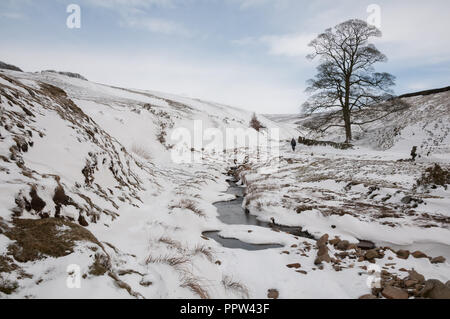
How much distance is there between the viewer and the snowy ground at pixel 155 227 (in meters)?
2.97

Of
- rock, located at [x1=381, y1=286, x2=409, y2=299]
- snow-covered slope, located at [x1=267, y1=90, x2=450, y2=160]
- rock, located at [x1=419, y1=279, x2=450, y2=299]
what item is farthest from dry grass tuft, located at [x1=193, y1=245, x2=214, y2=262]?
snow-covered slope, located at [x1=267, y1=90, x2=450, y2=160]

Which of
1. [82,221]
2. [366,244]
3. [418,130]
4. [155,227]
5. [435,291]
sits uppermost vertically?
[418,130]

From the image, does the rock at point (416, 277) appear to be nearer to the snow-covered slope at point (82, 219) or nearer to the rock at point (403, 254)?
the rock at point (403, 254)

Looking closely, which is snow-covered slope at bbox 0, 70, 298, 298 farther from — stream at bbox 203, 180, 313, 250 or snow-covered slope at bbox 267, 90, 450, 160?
snow-covered slope at bbox 267, 90, 450, 160

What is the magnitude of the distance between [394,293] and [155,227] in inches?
175

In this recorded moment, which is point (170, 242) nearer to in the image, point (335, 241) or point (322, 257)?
point (322, 257)

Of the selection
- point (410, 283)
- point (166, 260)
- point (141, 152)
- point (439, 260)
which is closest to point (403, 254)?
point (439, 260)

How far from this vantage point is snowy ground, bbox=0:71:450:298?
9.73 ft

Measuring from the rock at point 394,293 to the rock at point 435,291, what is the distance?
0.72 ft

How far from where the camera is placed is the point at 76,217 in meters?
4.33

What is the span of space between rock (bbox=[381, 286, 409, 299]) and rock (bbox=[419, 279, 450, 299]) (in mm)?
219

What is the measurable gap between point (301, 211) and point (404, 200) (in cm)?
312

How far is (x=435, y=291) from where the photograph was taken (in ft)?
9.96
